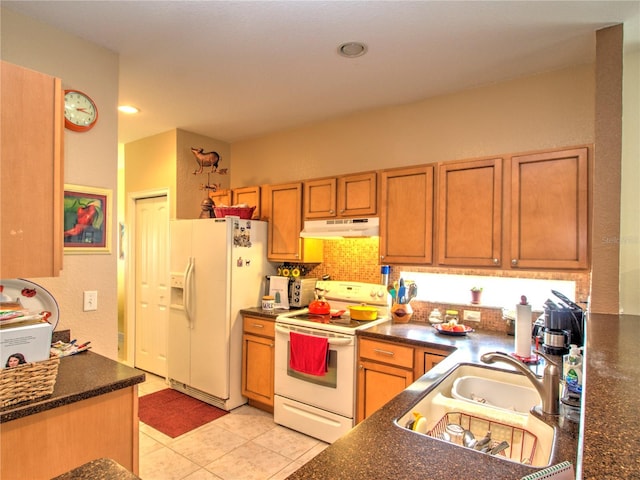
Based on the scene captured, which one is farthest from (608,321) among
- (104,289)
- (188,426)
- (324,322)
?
(188,426)

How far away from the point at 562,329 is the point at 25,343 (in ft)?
7.99

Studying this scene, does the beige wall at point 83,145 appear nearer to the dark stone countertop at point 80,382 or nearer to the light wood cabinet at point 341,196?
the dark stone countertop at point 80,382

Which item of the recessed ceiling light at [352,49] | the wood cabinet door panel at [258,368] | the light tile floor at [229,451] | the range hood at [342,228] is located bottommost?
the light tile floor at [229,451]

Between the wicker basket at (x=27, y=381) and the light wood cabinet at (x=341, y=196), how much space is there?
7.29 ft

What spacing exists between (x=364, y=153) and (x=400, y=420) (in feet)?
8.37

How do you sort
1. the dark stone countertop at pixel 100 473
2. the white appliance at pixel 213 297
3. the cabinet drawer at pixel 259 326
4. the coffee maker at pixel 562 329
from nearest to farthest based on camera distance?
the dark stone countertop at pixel 100 473, the coffee maker at pixel 562 329, the cabinet drawer at pixel 259 326, the white appliance at pixel 213 297

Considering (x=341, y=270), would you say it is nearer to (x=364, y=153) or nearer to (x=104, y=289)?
(x=364, y=153)

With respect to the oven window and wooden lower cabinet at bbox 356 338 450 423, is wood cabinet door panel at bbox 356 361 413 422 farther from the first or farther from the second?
the oven window

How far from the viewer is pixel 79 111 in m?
2.15

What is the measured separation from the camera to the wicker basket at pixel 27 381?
1255 millimetres

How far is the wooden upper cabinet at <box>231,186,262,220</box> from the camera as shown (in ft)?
12.2

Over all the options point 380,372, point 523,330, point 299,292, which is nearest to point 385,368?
point 380,372

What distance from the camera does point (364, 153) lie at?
3.35 m

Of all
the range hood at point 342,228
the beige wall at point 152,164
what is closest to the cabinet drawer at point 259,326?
the range hood at point 342,228
